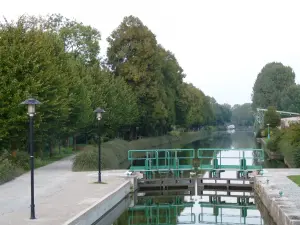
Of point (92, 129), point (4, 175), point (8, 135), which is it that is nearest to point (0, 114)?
point (8, 135)

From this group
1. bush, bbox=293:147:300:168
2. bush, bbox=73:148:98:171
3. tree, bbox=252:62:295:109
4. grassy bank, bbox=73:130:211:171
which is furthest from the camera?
tree, bbox=252:62:295:109

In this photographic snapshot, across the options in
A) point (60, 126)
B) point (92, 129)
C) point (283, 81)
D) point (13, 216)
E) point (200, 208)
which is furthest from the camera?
point (283, 81)

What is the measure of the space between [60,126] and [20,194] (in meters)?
15.0

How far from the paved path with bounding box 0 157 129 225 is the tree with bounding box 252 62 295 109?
74176 mm

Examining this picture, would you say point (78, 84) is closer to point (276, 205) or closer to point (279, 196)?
point (279, 196)

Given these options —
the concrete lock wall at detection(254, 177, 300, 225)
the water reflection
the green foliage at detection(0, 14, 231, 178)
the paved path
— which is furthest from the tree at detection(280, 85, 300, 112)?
the concrete lock wall at detection(254, 177, 300, 225)

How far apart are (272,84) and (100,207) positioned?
278 ft

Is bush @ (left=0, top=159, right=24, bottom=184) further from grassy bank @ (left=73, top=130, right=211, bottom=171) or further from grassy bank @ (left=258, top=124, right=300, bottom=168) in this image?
grassy bank @ (left=258, top=124, right=300, bottom=168)

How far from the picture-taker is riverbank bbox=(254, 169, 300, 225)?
15850mm

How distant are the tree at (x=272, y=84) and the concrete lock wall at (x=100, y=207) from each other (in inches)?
3070

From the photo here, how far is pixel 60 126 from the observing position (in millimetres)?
35594

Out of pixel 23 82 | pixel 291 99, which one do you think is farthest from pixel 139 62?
pixel 291 99

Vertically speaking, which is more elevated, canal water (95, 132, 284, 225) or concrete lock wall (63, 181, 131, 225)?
concrete lock wall (63, 181, 131, 225)

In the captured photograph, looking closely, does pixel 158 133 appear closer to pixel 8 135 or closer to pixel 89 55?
pixel 89 55
